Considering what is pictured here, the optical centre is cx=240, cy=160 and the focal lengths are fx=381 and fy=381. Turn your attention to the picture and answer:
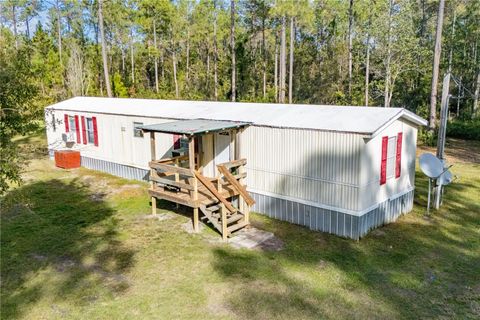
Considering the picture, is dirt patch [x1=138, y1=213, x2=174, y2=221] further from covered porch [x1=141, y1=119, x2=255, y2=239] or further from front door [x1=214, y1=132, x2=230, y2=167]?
front door [x1=214, y1=132, x2=230, y2=167]

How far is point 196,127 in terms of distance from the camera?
413 inches

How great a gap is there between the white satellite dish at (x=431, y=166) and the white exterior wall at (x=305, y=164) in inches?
136

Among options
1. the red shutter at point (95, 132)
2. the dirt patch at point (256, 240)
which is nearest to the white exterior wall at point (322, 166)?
the dirt patch at point (256, 240)

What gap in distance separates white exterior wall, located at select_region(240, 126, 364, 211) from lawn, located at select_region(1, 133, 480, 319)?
94cm

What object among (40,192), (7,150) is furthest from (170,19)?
(7,150)

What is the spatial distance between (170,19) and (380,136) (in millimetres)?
35198

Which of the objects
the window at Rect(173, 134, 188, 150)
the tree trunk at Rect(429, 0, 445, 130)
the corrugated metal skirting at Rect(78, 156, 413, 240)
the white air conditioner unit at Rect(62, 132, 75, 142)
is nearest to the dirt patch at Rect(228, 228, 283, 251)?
the corrugated metal skirting at Rect(78, 156, 413, 240)

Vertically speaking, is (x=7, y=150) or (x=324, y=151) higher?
(x=7, y=150)

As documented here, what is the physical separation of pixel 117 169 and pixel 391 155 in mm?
10736

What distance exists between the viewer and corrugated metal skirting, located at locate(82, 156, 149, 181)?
14.9 meters

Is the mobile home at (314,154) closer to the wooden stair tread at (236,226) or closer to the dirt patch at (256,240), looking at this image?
the dirt patch at (256,240)

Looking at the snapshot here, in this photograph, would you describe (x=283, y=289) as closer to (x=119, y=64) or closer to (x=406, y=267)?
(x=406, y=267)

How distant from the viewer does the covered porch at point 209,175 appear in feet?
32.0

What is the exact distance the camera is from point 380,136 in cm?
954
